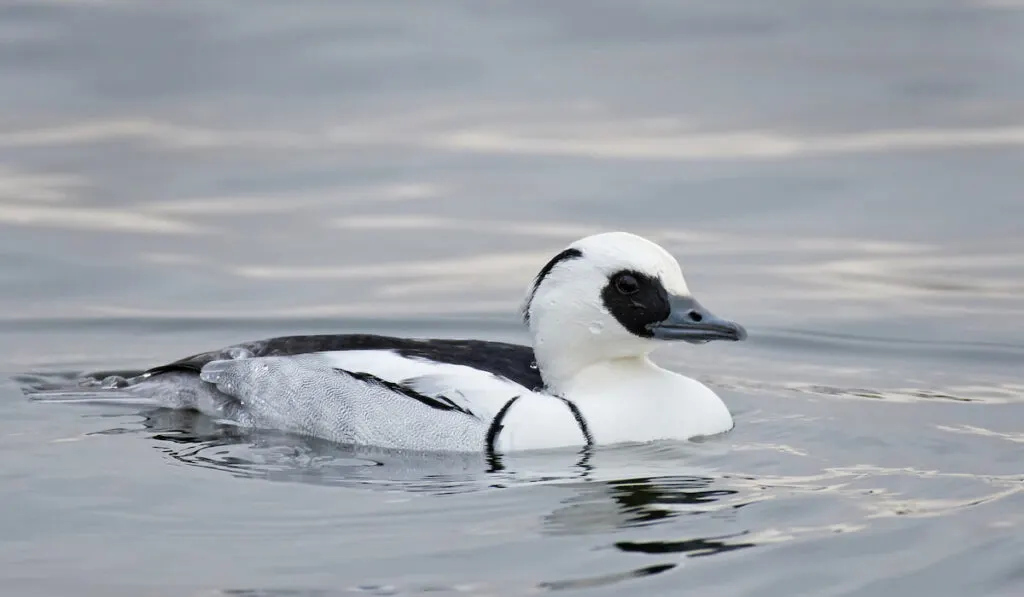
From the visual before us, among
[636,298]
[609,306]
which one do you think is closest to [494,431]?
[609,306]

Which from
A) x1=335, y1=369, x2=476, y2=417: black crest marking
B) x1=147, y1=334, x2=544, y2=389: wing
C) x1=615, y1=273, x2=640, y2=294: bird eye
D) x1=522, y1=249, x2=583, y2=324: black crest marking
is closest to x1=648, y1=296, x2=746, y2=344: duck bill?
x1=615, y1=273, x2=640, y2=294: bird eye

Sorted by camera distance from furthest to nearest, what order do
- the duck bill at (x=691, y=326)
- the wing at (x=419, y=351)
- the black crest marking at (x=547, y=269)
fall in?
the wing at (x=419, y=351) < the black crest marking at (x=547, y=269) < the duck bill at (x=691, y=326)

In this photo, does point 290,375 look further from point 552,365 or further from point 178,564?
point 178,564

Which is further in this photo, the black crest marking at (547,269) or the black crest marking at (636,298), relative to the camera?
the black crest marking at (547,269)

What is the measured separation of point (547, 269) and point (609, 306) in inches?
18.5

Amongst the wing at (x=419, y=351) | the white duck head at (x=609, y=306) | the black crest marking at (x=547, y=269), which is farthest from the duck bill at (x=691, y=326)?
the wing at (x=419, y=351)

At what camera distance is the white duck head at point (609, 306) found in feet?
37.7

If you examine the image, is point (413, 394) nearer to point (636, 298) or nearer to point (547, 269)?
point (547, 269)

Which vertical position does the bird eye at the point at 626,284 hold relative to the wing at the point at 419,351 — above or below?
above

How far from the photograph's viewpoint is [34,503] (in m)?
10.4

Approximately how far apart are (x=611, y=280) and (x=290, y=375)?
224cm

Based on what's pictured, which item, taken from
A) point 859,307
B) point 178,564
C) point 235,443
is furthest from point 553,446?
point 859,307

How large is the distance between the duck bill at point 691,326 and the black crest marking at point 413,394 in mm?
1289

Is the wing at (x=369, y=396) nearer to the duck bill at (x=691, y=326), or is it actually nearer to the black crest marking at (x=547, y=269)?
the black crest marking at (x=547, y=269)
